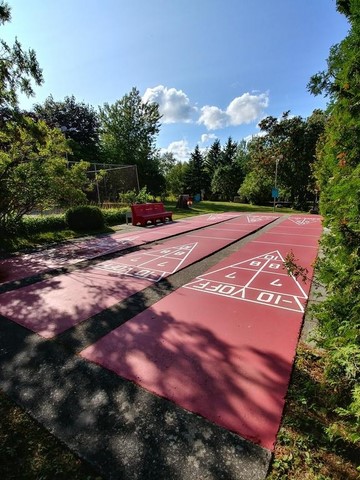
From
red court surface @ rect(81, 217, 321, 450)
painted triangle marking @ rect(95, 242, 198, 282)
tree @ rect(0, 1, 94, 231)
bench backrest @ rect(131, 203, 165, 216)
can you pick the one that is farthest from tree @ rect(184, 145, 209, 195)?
red court surface @ rect(81, 217, 321, 450)

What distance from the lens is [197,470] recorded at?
2012 mm

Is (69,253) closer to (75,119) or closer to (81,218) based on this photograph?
(81,218)

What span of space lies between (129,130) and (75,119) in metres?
12.1

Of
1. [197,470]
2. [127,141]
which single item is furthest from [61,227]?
[127,141]

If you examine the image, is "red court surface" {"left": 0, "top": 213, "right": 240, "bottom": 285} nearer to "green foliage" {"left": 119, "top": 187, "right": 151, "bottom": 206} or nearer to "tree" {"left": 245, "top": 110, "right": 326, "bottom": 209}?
"green foliage" {"left": 119, "top": 187, "right": 151, "bottom": 206}

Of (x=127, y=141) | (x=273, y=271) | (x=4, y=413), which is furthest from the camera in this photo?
(x=127, y=141)

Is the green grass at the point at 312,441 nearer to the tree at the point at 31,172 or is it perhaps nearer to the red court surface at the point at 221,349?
the red court surface at the point at 221,349

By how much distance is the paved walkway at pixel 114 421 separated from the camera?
6.70ft

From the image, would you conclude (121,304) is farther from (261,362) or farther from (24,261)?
(24,261)

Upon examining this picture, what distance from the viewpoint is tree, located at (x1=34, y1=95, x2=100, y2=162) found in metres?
39.8

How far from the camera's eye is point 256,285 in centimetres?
586

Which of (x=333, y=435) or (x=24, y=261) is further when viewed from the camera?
(x=24, y=261)

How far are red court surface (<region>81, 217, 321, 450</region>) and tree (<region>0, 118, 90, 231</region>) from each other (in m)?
7.99

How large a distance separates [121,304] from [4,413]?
266cm
